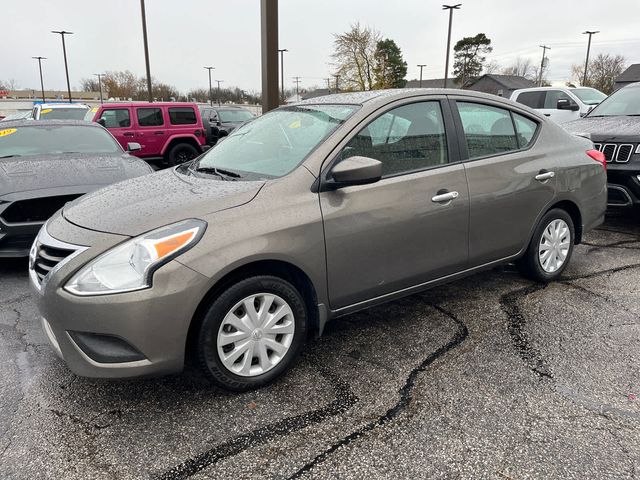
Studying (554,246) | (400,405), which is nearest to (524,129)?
(554,246)

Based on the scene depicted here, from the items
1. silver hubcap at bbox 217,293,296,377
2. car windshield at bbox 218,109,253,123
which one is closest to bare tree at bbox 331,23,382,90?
car windshield at bbox 218,109,253,123

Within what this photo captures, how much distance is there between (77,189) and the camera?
4.62m

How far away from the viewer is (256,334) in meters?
2.57

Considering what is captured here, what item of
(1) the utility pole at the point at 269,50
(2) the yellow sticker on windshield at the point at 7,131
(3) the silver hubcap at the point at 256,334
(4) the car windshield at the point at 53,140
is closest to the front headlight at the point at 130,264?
(3) the silver hubcap at the point at 256,334

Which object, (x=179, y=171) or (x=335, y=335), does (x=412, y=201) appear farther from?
(x=179, y=171)

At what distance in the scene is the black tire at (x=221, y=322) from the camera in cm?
241

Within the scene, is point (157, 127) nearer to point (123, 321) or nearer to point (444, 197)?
point (444, 197)

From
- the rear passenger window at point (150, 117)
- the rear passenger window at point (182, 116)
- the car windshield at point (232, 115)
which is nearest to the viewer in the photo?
the rear passenger window at point (150, 117)

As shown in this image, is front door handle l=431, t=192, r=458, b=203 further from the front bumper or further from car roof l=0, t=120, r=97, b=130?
car roof l=0, t=120, r=97, b=130

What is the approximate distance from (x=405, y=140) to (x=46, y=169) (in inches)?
150

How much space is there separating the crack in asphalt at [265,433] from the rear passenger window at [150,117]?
11.0 m

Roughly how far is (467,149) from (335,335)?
161 cm

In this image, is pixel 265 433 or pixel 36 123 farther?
pixel 36 123

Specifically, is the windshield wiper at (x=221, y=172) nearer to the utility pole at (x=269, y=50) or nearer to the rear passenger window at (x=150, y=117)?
the utility pole at (x=269, y=50)
